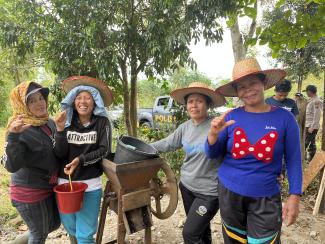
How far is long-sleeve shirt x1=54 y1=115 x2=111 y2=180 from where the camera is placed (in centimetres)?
231

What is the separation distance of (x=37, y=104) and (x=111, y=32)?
1440 millimetres

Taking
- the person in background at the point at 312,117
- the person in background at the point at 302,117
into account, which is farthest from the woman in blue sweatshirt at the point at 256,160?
the person in background at the point at 312,117

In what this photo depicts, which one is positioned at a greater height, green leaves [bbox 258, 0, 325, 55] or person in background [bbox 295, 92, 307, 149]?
green leaves [bbox 258, 0, 325, 55]

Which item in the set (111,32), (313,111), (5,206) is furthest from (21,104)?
(313,111)

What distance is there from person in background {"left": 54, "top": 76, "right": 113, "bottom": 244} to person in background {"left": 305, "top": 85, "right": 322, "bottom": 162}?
6.00 meters

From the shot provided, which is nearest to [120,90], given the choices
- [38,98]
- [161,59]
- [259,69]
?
[161,59]

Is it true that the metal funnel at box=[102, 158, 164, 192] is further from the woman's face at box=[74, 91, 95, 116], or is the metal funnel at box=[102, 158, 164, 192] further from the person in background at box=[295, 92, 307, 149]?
the person in background at box=[295, 92, 307, 149]

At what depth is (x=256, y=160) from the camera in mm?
1838

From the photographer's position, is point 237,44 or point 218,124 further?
point 237,44

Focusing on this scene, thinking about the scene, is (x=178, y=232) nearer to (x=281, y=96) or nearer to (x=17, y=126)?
(x=17, y=126)

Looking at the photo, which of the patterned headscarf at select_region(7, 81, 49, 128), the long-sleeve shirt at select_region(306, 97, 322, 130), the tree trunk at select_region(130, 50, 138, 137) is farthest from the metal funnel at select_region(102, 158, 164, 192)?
the long-sleeve shirt at select_region(306, 97, 322, 130)

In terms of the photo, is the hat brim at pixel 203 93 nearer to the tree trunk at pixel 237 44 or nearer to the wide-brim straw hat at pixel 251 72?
the wide-brim straw hat at pixel 251 72

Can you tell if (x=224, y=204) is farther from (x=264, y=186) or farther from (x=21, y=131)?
(x=21, y=131)

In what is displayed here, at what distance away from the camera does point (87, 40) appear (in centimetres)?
314
